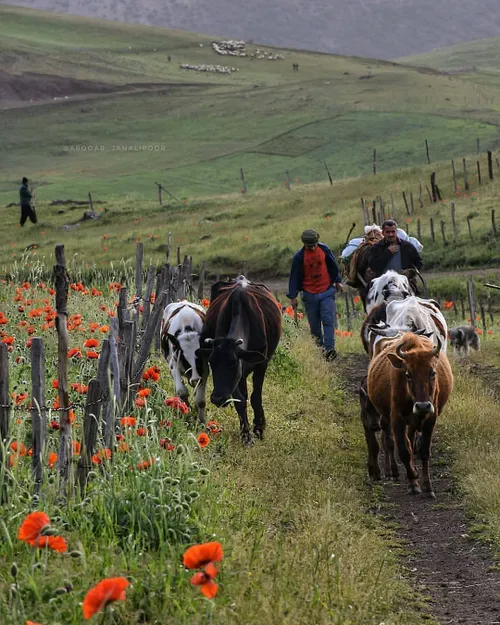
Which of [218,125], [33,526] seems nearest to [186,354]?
[33,526]

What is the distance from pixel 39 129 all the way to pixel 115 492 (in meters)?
81.0

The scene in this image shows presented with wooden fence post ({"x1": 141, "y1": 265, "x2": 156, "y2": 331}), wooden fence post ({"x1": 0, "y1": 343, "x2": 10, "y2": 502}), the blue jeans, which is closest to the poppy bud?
wooden fence post ({"x1": 0, "y1": 343, "x2": 10, "y2": 502})

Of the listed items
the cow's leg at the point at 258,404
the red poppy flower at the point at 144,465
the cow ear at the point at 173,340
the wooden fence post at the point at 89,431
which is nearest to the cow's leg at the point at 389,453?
the cow's leg at the point at 258,404

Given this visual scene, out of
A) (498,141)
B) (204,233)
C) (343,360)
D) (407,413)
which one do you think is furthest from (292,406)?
(498,141)

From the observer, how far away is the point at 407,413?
9.80 meters

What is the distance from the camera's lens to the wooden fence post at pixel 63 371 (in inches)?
261

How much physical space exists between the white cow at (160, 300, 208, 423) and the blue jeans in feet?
16.2

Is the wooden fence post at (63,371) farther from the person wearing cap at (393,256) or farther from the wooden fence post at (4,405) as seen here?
the person wearing cap at (393,256)

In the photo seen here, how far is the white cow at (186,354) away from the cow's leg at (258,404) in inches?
22.5

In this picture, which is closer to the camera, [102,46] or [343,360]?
[343,360]

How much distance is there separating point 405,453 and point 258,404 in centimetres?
239

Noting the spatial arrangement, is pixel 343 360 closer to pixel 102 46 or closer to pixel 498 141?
pixel 498 141

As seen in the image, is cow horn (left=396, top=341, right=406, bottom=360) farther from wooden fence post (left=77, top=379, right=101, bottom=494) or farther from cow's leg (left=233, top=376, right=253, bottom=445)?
wooden fence post (left=77, top=379, right=101, bottom=494)

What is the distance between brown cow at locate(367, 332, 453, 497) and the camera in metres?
9.48
